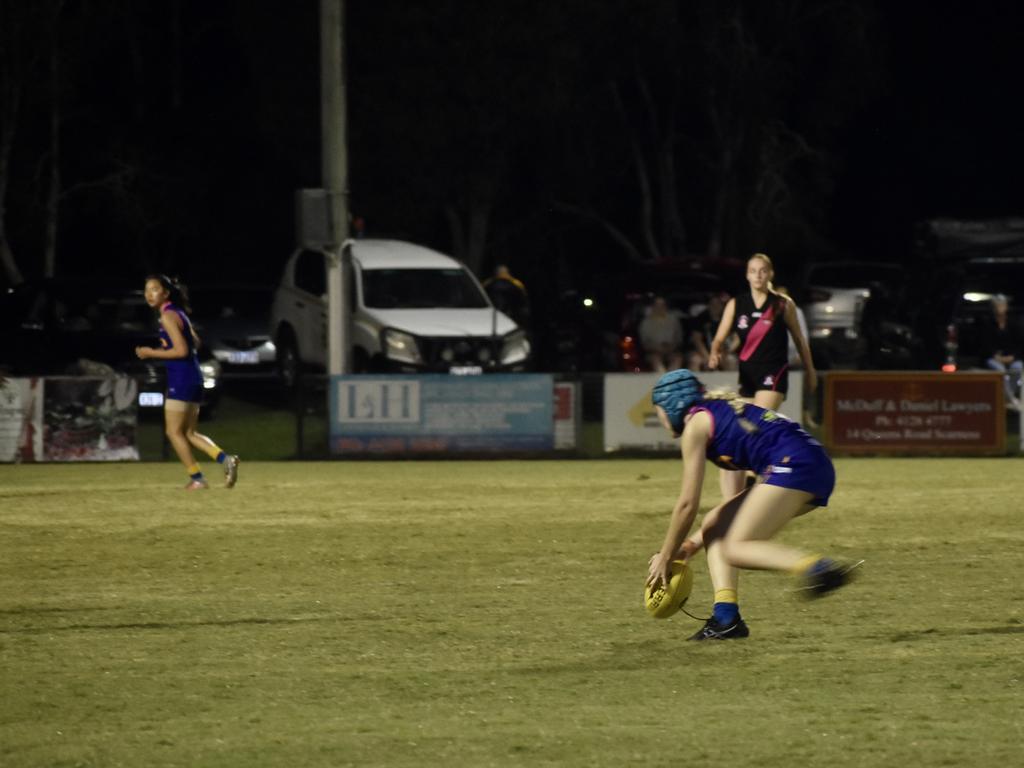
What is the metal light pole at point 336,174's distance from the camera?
22.0 m

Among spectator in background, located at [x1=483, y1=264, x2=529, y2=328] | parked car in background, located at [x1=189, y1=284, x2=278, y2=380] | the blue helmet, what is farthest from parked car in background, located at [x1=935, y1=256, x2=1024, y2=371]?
the blue helmet

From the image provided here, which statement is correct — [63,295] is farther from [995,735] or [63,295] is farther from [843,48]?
[843,48]

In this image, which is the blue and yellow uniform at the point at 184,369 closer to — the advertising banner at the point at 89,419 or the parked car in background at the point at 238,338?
the advertising banner at the point at 89,419

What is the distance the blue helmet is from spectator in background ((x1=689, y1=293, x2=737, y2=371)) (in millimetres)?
14448

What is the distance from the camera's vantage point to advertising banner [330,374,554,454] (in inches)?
820

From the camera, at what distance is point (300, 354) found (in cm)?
2655

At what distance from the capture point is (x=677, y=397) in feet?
28.7

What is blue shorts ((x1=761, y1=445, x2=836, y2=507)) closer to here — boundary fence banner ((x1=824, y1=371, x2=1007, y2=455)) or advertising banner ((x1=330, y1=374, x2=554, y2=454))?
advertising banner ((x1=330, y1=374, x2=554, y2=454))

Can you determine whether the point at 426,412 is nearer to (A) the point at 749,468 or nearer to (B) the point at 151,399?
(B) the point at 151,399

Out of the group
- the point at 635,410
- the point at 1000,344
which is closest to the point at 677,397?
the point at 635,410

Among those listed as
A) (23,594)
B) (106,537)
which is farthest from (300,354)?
(23,594)

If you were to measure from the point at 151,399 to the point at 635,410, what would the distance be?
522 centimetres

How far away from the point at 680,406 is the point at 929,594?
293 cm

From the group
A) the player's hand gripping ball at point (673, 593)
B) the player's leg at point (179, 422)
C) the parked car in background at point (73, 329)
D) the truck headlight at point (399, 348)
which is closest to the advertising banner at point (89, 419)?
the parked car in background at point (73, 329)
